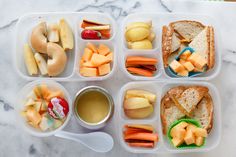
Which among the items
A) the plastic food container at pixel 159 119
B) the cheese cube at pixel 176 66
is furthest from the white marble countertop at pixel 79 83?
the cheese cube at pixel 176 66

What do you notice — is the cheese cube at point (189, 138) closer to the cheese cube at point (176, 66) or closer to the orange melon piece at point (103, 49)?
the cheese cube at point (176, 66)

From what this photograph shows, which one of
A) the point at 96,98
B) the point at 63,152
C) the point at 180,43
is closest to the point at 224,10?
the point at 180,43

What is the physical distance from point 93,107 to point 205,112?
1.18ft

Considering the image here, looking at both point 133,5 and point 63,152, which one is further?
point 133,5

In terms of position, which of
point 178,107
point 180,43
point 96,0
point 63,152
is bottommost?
Answer: point 63,152

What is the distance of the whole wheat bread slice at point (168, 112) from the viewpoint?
1.23 metres

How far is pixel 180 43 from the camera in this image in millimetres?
1288

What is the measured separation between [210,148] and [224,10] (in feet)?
1.58

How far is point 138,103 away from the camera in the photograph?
1198 mm

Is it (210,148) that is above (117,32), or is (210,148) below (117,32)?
below

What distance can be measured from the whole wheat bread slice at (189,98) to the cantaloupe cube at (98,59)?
24 cm

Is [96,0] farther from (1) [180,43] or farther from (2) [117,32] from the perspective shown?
(1) [180,43]

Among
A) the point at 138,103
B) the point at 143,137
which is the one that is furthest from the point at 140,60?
the point at 143,137

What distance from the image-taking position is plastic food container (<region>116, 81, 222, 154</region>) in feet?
3.96
